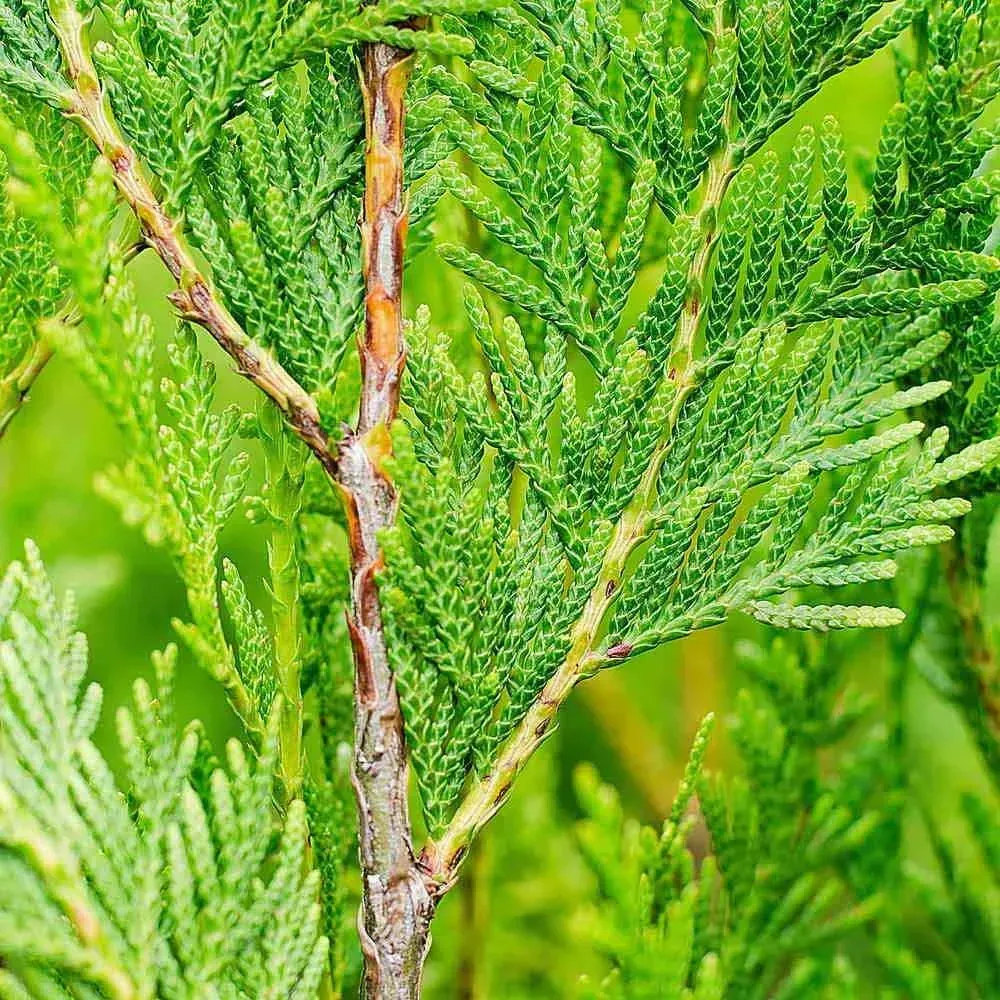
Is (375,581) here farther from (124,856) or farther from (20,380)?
(20,380)

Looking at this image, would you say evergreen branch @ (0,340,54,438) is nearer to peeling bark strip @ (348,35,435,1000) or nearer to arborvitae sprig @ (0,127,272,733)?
arborvitae sprig @ (0,127,272,733)

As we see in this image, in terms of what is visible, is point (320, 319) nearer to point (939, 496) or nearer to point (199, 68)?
point (199, 68)

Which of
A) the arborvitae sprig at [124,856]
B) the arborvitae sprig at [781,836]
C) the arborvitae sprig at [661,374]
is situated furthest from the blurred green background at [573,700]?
the arborvitae sprig at [124,856]

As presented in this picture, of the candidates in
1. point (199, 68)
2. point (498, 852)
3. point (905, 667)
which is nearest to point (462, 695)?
point (199, 68)

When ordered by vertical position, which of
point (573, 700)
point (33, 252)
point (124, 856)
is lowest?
point (573, 700)

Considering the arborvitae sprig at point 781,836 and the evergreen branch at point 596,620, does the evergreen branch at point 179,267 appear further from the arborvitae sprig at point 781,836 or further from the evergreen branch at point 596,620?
the arborvitae sprig at point 781,836

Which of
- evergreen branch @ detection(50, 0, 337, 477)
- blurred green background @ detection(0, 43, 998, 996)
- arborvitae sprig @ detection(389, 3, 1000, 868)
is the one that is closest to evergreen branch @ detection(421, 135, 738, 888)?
arborvitae sprig @ detection(389, 3, 1000, 868)

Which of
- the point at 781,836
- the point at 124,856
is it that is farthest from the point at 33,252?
the point at 781,836
